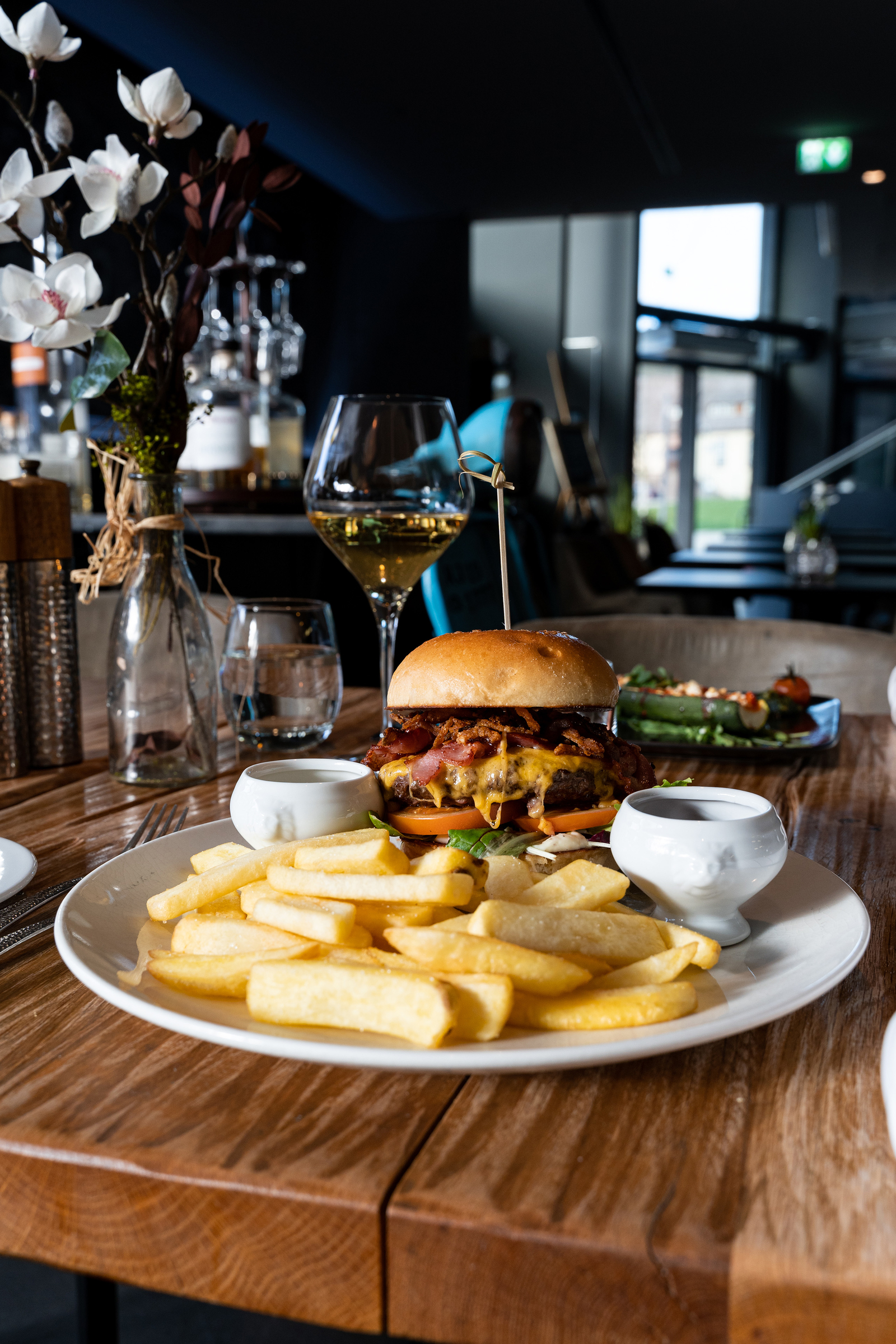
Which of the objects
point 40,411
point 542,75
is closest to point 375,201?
point 542,75

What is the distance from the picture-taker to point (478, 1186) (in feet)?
1.67

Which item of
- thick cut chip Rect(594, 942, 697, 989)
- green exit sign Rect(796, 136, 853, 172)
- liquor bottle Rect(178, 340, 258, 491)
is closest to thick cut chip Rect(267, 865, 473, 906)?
thick cut chip Rect(594, 942, 697, 989)

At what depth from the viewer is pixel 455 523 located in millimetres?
1463

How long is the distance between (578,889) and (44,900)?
0.46 meters

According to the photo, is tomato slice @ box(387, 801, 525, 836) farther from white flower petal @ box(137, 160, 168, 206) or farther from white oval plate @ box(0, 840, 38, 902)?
white flower petal @ box(137, 160, 168, 206)

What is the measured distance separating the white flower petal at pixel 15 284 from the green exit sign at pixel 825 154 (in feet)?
21.1

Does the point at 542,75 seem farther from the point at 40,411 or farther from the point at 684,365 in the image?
the point at 684,365

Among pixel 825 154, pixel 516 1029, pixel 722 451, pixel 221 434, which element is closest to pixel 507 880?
pixel 516 1029

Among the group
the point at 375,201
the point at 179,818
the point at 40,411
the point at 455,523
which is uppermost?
the point at 375,201

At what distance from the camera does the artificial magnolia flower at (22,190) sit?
1177mm

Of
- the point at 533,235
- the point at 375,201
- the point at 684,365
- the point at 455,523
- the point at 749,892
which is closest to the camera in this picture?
the point at 749,892

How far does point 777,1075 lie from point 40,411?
3856 millimetres

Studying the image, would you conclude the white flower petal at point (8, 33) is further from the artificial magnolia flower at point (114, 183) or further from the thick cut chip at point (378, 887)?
the thick cut chip at point (378, 887)

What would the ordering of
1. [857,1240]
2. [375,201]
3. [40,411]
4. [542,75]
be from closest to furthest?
[857,1240], [40,411], [542,75], [375,201]
